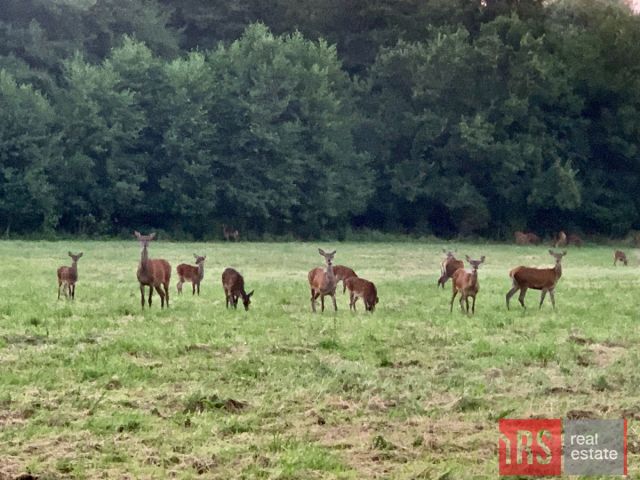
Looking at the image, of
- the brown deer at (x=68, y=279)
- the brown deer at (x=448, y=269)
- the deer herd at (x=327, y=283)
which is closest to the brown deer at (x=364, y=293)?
the deer herd at (x=327, y=283)

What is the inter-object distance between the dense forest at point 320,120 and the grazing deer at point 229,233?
1.32ft

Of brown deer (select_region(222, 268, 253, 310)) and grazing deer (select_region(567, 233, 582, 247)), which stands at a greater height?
grazing deer (select_region(567, 233, 582, 247))

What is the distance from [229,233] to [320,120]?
6.54 meters

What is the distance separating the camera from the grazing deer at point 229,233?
4494 centimetres

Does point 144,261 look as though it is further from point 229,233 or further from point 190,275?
point 229,233

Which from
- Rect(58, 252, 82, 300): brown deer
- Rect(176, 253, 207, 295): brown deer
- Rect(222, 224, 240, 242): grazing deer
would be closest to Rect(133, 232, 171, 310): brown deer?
Rect(58, 252, 82, 300): brown deer

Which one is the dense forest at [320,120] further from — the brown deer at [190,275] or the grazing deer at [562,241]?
the brown deer at [190,275]

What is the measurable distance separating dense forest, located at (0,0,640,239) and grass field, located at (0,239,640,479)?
2576 centimetres

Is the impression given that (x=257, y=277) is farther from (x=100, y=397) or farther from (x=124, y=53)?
(x=124, y=53)

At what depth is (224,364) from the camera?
10.6 meters

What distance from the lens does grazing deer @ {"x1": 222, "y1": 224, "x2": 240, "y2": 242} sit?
4494cm

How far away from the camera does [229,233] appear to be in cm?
4519

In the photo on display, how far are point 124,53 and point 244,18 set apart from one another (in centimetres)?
1011

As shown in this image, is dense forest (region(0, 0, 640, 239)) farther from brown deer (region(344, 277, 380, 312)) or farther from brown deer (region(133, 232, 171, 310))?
brown deer (region(344, 277, 380, 312))
